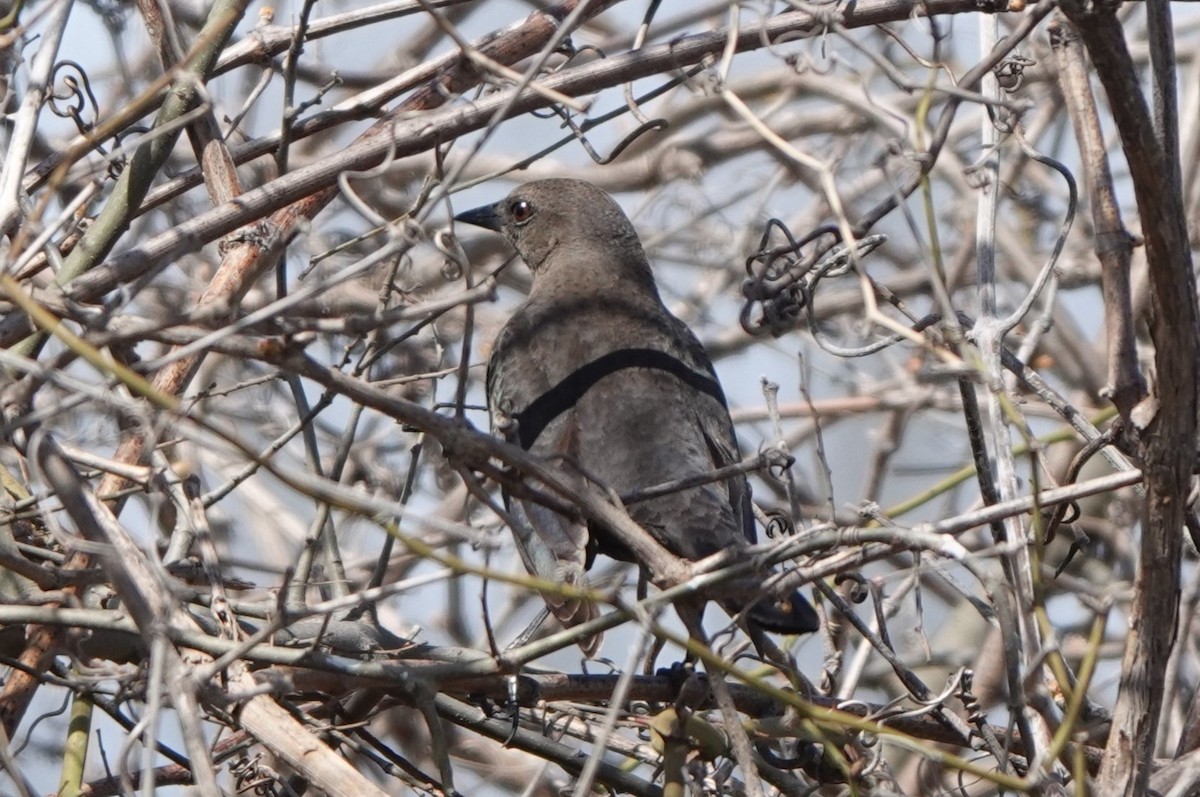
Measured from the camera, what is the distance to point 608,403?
184 inches

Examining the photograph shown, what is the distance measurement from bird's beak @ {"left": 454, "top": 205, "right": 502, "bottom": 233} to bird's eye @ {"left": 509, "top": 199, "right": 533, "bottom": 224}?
0.08m

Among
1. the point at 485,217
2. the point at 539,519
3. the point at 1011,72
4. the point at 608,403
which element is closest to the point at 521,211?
the point at 485,217

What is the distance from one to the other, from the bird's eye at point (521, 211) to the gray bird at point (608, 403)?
0.25m

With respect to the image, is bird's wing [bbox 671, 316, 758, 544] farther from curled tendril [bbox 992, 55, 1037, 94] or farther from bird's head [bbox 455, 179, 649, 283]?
curled tendril [bbox 992, 55, 1037, 94]

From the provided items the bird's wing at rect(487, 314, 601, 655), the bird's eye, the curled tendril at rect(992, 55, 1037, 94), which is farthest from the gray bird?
the curled tendril at rect(992, 55, 1037, 94)

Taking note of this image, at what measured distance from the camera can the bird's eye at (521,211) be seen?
5.93 metres

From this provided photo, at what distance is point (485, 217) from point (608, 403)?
1.66 m

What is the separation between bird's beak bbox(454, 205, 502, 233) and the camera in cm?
604

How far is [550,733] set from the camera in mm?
3568

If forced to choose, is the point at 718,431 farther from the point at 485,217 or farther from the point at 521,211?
the point at 485,217

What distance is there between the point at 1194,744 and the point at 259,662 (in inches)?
72.4

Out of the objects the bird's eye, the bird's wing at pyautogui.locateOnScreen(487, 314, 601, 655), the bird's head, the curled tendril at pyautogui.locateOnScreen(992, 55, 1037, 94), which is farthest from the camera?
the bird's eye

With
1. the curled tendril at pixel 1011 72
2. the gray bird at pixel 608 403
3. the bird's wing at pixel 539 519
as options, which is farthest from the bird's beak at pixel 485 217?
the curled tendril at pixel 1011 72

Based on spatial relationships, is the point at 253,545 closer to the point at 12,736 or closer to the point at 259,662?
the point at 12,736
